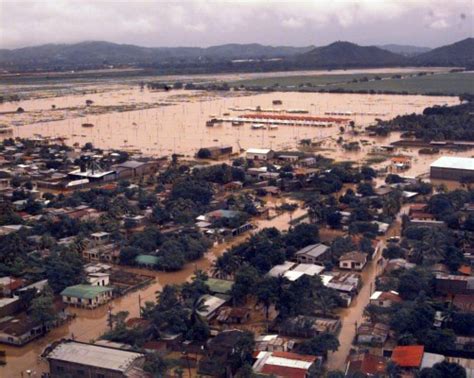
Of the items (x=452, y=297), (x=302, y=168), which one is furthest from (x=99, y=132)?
(x=452, y=297)

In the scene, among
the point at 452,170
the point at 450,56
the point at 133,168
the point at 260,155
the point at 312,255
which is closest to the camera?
the point at 312,255

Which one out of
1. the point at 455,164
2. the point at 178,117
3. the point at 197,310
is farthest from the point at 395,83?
the point at 197,310

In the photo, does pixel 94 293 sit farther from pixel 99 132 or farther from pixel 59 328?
pixel 99 132

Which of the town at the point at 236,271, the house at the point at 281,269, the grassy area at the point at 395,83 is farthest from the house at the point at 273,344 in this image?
the grassy area at the point at 395,83

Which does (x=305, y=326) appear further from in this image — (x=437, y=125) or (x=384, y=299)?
(x=437, y=125)

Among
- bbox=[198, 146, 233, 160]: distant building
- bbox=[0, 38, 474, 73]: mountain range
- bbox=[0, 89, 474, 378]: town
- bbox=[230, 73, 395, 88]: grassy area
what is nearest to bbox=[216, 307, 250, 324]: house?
bbox=[0, 89, 474, 378]: town
